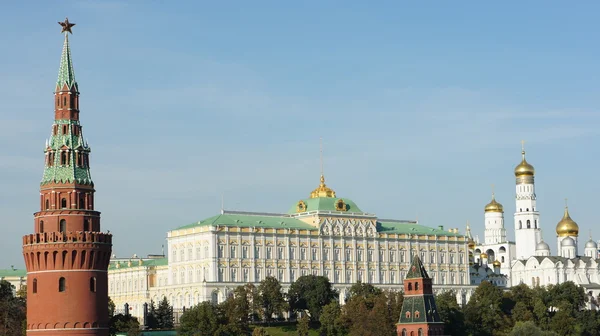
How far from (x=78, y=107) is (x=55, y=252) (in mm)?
12842

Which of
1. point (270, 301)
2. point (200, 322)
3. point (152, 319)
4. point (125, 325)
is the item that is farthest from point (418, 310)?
point (152, 319)

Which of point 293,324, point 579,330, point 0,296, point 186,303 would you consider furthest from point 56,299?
point 579,330

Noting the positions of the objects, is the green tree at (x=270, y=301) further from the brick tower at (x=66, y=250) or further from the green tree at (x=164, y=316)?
the brick tower at (x=66, y=250)

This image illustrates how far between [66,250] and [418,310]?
60.4m

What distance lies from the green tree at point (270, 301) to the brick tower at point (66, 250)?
8106 centimetres

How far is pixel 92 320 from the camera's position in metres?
98.3

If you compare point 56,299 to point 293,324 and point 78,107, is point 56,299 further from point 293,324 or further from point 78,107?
point 293,324

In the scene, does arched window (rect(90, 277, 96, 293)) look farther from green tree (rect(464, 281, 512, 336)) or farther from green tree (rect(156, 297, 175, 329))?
green tree (rect(464, 281, 512, 336))

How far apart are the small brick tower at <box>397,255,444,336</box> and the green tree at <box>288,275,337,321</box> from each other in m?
36.4

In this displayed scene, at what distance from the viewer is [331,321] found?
170000mm

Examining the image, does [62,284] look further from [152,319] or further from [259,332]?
[152,319]

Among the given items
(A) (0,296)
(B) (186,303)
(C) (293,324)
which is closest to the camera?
(A) (0,296)

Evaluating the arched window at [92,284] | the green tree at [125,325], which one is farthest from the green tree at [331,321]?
the arched window at [92,284]

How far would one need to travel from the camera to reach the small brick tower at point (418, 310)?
14525 centimetres
